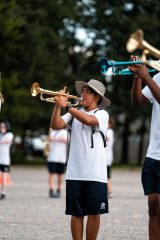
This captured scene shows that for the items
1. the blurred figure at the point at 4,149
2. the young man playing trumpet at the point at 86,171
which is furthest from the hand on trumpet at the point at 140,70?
the blurred figure at the point at 4,149

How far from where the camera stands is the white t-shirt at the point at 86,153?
28.4ft

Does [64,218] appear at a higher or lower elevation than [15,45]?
lower

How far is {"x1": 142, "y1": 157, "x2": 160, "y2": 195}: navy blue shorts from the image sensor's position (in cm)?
796

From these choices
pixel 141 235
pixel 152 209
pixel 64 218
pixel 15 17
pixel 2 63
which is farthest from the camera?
pixel 2 63

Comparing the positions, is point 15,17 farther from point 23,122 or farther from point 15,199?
point 15,199

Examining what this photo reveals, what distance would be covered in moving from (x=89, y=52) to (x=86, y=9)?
3.58m

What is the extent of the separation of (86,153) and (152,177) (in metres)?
0.97

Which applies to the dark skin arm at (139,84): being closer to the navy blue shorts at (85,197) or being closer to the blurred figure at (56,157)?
the navy blue shorts at (85,197)

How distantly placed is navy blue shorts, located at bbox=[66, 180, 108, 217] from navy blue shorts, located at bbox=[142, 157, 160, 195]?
31.8 inches

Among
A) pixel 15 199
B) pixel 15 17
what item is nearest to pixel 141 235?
pixel 15 199

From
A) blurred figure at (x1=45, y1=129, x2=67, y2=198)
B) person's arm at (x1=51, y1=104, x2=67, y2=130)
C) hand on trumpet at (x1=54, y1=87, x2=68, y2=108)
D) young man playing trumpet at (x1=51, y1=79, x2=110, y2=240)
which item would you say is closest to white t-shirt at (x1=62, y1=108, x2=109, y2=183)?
young man playing trumpet at (x1=51, y1=79, x2=110, y2=240)

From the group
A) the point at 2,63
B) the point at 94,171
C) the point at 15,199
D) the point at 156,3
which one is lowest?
the point at 15,199

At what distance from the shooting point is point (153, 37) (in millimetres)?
46125

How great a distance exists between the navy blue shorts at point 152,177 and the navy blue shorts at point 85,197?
81 cm
